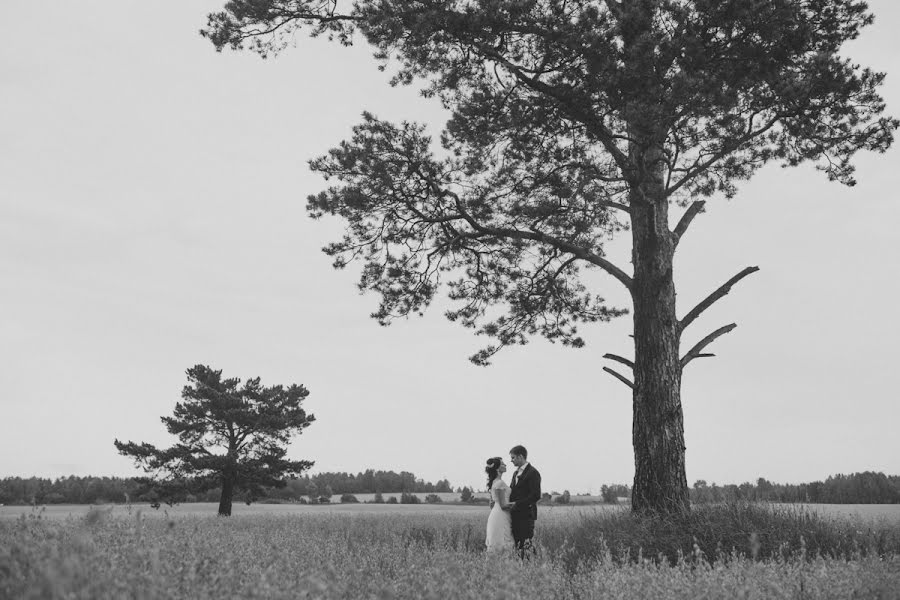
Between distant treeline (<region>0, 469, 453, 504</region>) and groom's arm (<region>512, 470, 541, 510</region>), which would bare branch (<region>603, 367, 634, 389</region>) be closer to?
groom's arm (<region>512, 470, 541, 510</region>)

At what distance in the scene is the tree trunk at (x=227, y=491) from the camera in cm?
2448

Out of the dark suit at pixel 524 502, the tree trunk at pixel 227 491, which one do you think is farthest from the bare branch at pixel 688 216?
the tree trunk at pixel 227 491

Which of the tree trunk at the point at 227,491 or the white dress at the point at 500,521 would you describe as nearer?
the white dress at the point at 500,521

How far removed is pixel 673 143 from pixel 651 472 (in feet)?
18.5

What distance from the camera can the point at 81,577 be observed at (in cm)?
276

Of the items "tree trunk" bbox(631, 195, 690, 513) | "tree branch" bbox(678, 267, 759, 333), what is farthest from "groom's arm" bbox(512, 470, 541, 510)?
"tree branch" bbox(678, 267, 759, 333)

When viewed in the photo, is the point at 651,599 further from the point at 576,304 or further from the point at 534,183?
the point at 576,304

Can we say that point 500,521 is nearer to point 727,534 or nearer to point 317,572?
point 727,534

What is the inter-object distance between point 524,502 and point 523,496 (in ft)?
0.28

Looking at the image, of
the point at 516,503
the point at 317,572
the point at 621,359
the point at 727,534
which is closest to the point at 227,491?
the point at 621,359

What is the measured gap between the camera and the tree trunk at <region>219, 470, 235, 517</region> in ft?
80.3

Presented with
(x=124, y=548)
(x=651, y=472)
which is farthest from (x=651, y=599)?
(x=651, y=472)

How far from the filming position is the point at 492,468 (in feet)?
33.3

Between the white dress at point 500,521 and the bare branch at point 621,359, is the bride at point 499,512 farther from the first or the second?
the bare branch at point 621,359
